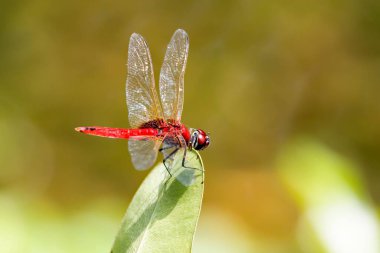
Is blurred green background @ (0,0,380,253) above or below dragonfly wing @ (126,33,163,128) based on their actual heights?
below

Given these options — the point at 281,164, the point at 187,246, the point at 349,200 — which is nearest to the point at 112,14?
the point at 281,164

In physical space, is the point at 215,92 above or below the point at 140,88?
below

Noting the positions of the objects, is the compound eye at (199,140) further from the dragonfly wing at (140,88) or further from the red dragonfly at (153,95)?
the dragonfly wing at (140,88)

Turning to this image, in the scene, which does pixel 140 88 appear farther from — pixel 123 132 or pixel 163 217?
pixel 163 217

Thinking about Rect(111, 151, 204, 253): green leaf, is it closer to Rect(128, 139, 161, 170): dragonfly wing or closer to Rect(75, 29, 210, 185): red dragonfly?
Rect(128, 139, 161, 170): dragonfly wing

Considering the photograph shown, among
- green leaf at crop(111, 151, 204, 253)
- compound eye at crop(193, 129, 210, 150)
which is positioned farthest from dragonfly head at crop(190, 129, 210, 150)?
green leaf at crop(111, 151, 204, 253)

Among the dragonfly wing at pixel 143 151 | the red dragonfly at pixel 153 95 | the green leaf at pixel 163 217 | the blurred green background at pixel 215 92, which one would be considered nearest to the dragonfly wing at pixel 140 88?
the red dragonfly at pixel 153 95

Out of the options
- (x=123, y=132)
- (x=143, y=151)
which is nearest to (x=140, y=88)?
(x=123, y=132)
